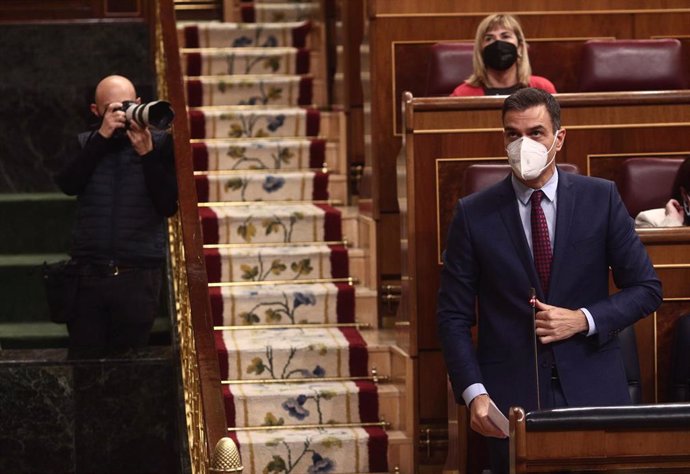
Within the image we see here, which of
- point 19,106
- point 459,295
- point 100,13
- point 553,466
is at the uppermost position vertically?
point 100,13

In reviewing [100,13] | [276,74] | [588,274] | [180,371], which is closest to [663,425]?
[588,274]

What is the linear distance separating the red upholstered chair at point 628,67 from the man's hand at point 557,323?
2.15m

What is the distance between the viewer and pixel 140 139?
13.2 feet

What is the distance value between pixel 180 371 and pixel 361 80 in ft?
5.40

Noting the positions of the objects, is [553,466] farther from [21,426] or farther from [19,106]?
[19,106]

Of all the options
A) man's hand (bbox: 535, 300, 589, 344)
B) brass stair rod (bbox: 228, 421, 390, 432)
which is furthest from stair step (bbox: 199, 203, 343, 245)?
man's hand (bbox: 535, 300, 589, 344)

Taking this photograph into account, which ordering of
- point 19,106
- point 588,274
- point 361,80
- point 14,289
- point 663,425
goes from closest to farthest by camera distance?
point 663,425 → point 588,274 → point 14,289 → point 361,80 → point 19,106

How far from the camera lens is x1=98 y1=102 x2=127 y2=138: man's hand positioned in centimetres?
400

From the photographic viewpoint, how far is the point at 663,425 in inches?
97.3

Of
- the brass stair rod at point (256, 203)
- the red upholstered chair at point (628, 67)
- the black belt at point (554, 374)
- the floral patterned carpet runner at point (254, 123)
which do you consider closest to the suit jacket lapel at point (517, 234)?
the black belt at point (554, 374)

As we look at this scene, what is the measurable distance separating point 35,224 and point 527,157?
9.26 feet

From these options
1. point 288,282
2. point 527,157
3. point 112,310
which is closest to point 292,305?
Answer: point 288,282

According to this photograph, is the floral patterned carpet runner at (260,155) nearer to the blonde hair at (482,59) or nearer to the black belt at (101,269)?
the blonde hair at (482,59)

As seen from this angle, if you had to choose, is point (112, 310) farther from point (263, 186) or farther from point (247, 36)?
point (247, 36)
